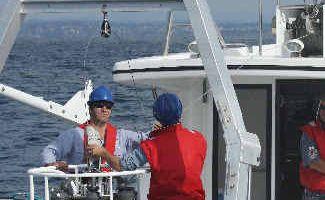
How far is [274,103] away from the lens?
960 cm

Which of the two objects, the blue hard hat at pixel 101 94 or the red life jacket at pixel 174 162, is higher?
the blue hard hat at pixel 101 94

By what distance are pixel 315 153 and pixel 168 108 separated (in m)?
2.23

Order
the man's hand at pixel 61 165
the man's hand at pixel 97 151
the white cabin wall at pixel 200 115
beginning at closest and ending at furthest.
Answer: the man's hand at pixel 97 151 < the man's hand at pixel 61 165 < the white cabin wall at pixel 200 115

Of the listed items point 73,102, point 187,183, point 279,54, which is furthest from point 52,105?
point 187,183

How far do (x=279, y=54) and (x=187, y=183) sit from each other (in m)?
4.43

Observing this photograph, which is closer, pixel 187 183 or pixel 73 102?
pixel 187 183

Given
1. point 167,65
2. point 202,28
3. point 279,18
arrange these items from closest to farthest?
1. point 202,28
2. point 167,65
3. point 279,18

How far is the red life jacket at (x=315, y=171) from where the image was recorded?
8602mm

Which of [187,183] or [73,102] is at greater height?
[73,102]

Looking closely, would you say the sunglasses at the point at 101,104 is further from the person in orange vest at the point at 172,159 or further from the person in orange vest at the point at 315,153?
the person in orange vest at the point at 315,153

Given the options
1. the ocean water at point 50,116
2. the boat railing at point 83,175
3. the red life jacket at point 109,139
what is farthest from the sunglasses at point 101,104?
the ocean water at point 50,116

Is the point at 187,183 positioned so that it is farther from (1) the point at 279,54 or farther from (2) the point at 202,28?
(1) the point at 279,54

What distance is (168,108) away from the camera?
6758mm

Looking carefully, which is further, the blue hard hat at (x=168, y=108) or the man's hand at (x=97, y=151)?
the man's hand at (x=97, y=151)
